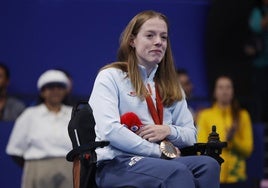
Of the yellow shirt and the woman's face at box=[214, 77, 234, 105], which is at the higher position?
the woman's face at box=[214, 77, 234, 105]

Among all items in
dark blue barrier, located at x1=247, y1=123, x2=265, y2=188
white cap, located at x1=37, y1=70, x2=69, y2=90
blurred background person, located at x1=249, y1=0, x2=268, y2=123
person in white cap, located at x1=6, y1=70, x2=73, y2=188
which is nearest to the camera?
person in white cap, located at x1=6, y1=70, x2=73, y2=188

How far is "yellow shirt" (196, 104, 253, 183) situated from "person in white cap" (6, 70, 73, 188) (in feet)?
4.71

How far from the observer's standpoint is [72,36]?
9938 millimetres

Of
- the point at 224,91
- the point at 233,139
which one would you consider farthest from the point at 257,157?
the point at 224,91

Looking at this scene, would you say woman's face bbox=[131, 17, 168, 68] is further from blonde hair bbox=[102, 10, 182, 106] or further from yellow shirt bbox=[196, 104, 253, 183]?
yellow shirt bbox=[196, 104, 253, 183]

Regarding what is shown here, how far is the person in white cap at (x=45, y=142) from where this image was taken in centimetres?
762

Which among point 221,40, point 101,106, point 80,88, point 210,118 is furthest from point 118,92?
point 221,40

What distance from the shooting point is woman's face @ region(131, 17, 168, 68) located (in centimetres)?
546

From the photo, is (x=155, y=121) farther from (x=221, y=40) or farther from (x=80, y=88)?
(x=221, y=40)

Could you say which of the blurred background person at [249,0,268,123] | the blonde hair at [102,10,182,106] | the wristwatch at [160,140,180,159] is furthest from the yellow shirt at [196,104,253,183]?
the wristwatch at [160,140,180,159]

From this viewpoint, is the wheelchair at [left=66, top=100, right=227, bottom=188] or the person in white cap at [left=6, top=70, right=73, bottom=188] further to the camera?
the person in white cap at [left=6, top=70, right=73, bottom=188]

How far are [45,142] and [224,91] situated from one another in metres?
1.99

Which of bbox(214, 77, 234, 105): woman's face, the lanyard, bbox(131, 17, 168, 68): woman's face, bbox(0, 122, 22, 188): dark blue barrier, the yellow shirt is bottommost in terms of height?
bbox(0, 122, 22, 188): dark blue barrier

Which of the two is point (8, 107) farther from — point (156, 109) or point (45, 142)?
point (156, 109)
